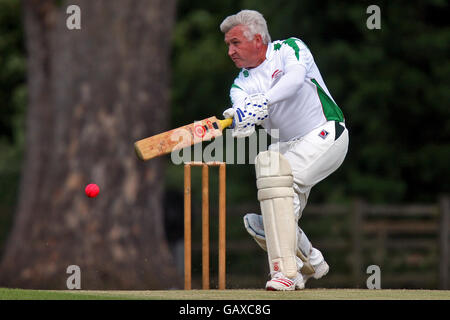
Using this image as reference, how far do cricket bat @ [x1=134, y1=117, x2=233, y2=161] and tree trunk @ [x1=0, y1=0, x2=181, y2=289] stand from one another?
348cm

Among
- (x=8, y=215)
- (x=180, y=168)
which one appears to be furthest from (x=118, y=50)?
(x=180, y=168)

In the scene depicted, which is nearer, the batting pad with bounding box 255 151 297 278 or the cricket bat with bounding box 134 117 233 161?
the cricket bat with bounding box 134 117 233 161

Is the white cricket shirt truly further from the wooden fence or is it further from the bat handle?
the wooden fence

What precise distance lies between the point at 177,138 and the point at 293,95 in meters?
0.66

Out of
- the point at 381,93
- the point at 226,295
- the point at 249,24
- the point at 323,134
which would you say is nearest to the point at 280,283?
the point at 226,295

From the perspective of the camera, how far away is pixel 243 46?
5328 mm

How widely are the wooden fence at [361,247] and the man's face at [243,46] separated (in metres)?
6.07

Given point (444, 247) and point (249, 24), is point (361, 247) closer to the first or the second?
point (444, 247)

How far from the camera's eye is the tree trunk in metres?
8.60

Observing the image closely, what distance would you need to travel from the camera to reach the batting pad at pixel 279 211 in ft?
17.0

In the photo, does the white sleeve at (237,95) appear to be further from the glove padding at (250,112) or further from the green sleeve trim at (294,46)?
the green sleeve trim at (294,46)

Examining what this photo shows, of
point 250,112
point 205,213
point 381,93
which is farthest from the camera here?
point 381,93

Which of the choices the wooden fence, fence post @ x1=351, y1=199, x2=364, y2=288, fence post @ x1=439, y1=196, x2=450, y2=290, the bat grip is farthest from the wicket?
fence post @ x1=439, y1=196, x2=450, y2=290
